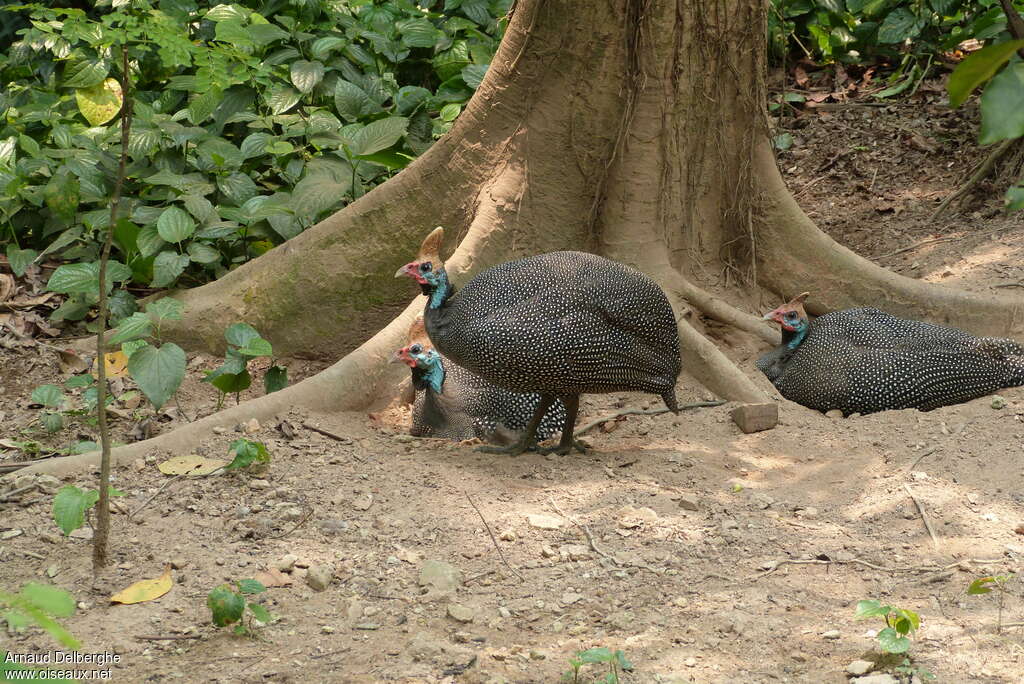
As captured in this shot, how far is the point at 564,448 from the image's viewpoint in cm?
502

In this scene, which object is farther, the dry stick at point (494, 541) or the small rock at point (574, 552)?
the small rock at point (574, 552)

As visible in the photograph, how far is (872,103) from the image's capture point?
9.12 meters

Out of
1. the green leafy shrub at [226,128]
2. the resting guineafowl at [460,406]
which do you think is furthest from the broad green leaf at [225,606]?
the green leafy shrub at [226,128]

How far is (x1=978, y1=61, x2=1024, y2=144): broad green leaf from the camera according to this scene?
4.17ft

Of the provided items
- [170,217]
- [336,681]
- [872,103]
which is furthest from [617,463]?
[872,103]

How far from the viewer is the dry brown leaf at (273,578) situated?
3.61 m

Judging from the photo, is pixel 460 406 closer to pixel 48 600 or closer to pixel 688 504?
pixel 688 504

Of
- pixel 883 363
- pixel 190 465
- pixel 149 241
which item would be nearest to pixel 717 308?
pixel 883 363

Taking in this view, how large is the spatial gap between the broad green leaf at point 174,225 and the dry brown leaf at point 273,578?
317 cm

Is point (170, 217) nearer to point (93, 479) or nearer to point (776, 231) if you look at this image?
point (93, 479)

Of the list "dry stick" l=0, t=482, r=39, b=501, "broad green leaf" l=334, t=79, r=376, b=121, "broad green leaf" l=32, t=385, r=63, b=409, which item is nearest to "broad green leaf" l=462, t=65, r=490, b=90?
"broad green leaf" l=334, t=79, r=376, b=121

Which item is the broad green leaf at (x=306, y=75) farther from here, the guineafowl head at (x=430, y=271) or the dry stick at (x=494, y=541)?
the dry stick at (x=494, y=541)

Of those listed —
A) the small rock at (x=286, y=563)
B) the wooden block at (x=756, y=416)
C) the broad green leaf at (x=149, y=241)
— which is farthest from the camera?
the broad green leaf at (x=149, y=241)

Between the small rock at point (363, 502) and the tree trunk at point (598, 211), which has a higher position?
the tree trunk at point (598, 211)
